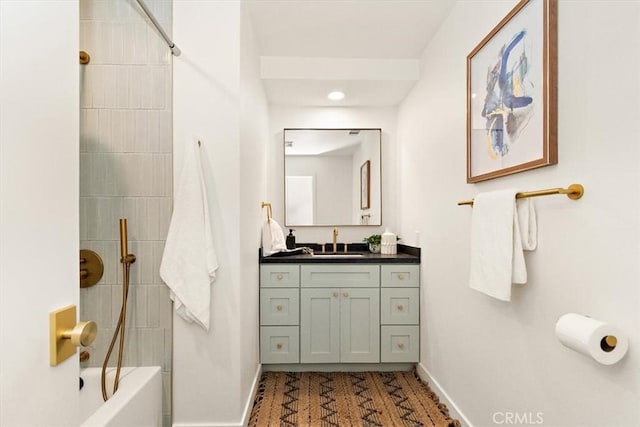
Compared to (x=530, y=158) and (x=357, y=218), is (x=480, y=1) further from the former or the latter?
(x=357, y=218)

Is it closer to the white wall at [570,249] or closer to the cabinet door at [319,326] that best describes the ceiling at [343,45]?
the white wall at [570,249]

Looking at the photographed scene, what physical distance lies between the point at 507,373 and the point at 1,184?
1.79 m

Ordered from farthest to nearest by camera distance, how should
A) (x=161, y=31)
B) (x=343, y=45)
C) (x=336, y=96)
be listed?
(x=336, y=96), (x=343, y=45), (x=161, y=31)

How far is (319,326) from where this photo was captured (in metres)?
2.70

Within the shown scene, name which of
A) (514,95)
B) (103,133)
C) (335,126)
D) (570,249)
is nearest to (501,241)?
(570,249)

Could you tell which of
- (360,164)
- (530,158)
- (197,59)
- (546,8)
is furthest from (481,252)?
(360,164)

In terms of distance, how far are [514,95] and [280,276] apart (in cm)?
192

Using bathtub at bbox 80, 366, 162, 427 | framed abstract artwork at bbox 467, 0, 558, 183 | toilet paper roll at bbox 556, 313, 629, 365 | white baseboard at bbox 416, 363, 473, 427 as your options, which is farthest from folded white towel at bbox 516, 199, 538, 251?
bathtub at bbox 80, 366, 162, 427

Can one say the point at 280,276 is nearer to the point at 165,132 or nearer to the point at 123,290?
the point at 123,290

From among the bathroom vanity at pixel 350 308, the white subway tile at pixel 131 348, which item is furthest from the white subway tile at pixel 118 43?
the bathroom vanity at pixel 350 308

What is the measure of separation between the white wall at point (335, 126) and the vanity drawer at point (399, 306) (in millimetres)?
781

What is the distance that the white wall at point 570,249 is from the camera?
95 centimetres

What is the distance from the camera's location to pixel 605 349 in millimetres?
956

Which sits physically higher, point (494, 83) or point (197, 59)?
point (197, 59)
